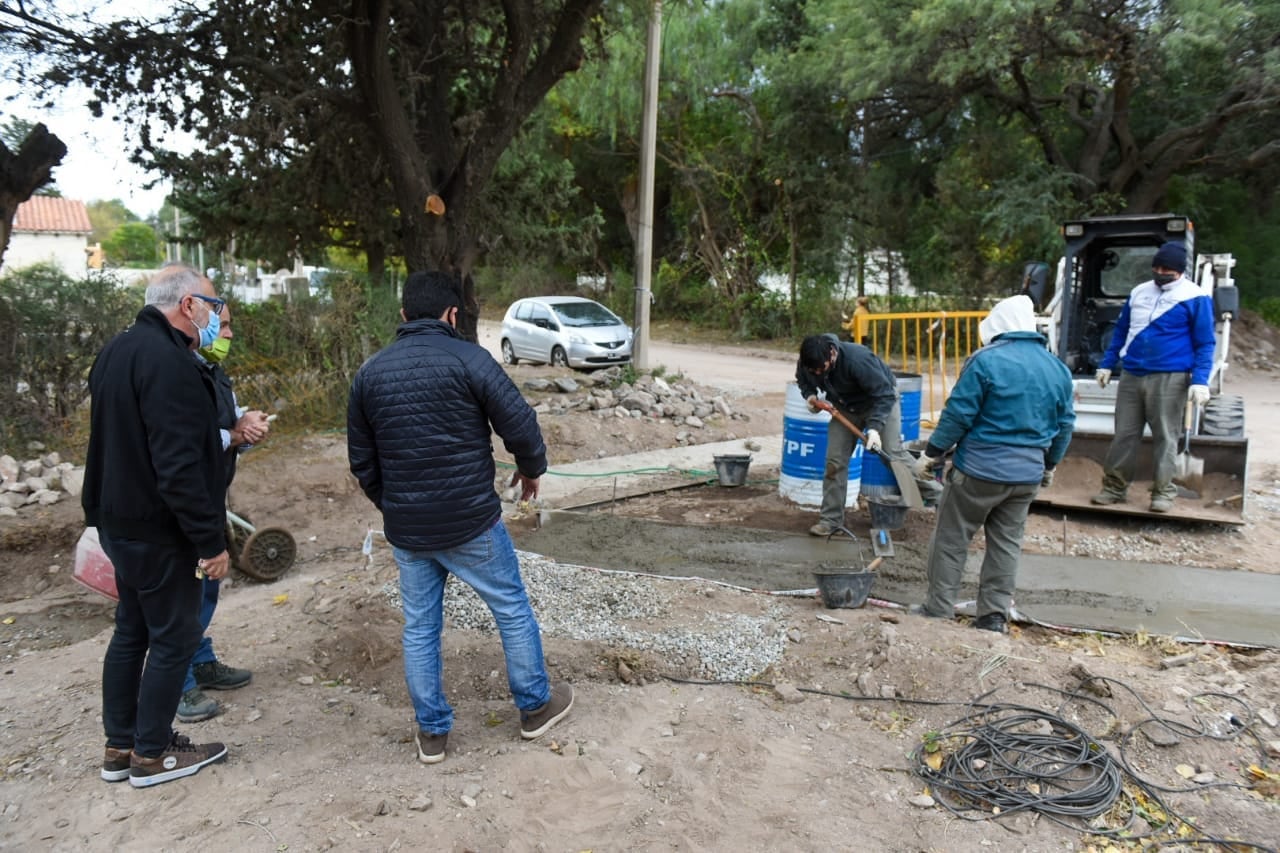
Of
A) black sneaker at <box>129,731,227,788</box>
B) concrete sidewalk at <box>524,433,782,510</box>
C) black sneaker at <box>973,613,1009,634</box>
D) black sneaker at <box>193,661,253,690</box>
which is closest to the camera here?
black sneaker at <box>129,731,227,788</box>

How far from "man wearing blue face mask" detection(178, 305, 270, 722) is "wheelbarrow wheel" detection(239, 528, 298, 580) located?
1694 millimetres

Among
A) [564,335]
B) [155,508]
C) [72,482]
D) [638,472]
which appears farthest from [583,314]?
[155,508]

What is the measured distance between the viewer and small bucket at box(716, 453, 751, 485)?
7898mm

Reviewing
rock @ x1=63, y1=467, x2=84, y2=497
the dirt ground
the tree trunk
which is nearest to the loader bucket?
the dirt ground

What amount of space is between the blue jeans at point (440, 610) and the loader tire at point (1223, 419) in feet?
19.9

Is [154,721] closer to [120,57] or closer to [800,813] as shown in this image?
[800,813]

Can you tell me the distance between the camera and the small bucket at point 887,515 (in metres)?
6.19

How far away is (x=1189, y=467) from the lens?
6.72m

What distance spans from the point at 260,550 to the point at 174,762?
106 inches

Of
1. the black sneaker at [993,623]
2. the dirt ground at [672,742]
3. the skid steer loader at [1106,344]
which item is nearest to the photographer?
the dirt ground at [672,742]

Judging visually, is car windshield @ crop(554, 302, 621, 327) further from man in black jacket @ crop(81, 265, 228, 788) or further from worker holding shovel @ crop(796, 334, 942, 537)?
man in black jacket @ crop(81, 265, 228, 788)

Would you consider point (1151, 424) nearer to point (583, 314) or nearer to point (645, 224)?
point (645, 224)

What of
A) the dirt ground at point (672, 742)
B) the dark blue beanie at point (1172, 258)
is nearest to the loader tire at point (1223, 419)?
the dark blue beanie at point (1172, 258)

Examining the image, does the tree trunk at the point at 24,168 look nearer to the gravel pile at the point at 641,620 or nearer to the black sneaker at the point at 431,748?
the gravel pile at the point at 641,620
